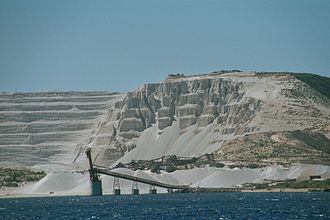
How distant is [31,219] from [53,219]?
2532 mm

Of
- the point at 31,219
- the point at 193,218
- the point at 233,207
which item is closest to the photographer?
the point at 193,218

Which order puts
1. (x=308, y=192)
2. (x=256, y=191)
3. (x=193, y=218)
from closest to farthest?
1. (x=193, y=218)
2. (x=308, y=192)
3. (x=256, y=191)

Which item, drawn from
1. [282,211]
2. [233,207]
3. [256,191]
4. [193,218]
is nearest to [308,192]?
[256,191]

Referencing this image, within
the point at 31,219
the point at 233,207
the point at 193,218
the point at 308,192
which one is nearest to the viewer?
the point at 193,218

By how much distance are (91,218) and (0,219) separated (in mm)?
10461

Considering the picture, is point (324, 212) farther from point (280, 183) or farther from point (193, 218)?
point (280, 183)

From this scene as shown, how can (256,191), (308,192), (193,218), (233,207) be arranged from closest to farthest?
1. (193,218)
2. (233,207)
3. (308,192)
4. (256,191)

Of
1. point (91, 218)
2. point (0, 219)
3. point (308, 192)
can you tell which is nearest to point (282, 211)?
point (91, 218)

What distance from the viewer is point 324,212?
10581 centimetres

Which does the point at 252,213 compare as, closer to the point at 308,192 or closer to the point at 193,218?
the point at 193,218

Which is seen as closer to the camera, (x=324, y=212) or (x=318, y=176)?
(x=324, y=212)

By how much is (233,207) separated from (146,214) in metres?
16.1

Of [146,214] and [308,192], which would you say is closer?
Answer: [146,214]

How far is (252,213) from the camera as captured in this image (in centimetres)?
10962
